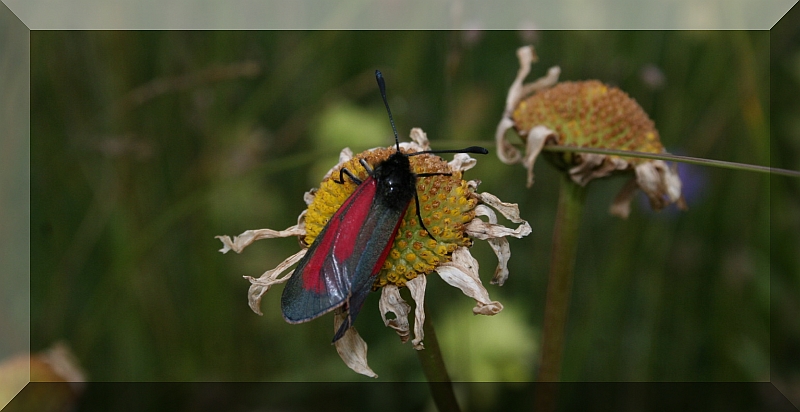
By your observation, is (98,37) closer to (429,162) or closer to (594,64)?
(429,162)

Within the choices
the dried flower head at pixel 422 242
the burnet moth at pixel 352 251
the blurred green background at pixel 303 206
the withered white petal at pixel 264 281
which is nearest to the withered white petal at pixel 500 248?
the dried flower head at pixel 422 242

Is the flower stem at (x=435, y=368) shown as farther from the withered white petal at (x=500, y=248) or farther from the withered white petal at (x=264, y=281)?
the withered white petal at (x=264, y=281)

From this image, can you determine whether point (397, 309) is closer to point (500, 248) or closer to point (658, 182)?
point (500, 248)

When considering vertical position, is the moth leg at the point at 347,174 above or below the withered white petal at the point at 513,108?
below

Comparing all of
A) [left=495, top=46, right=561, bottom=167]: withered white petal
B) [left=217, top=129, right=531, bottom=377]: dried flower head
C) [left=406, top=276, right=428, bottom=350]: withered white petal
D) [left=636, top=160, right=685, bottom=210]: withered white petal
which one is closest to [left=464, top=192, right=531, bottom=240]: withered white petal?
[left=217, top=129, right=531, bottom=377]: dried flower head

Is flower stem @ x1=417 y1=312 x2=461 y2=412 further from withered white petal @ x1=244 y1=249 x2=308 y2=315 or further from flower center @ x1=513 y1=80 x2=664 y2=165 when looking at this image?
flower center @ x1=513 y1=80 x2=664 y2=165

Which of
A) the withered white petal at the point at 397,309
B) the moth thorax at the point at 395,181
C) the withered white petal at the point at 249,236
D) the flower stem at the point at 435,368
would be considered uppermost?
the moth thorax at the point at 395,181

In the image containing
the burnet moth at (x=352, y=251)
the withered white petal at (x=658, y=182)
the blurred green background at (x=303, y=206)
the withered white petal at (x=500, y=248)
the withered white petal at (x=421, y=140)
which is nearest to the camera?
the burnet moth at (x=352, y=251)
